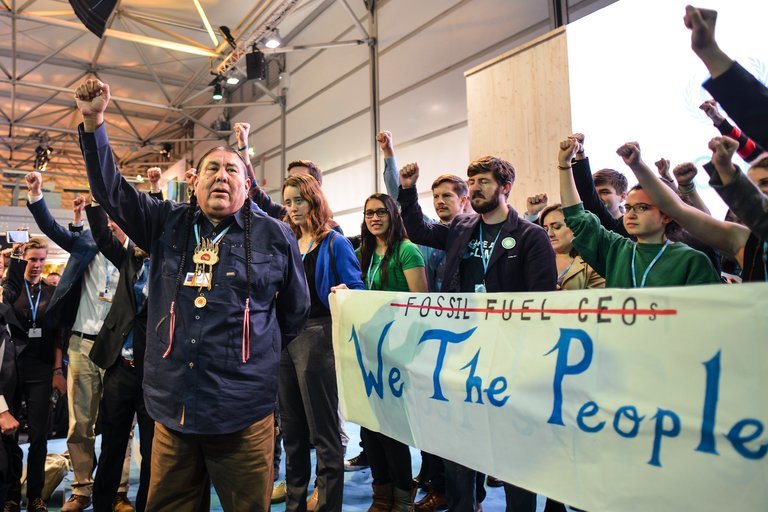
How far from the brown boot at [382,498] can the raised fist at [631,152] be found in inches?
78.5

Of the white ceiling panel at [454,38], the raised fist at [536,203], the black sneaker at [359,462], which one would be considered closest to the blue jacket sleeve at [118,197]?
the black sneaker at [359,462]

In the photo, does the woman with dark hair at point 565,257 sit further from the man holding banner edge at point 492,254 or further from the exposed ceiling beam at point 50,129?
the exposed ceiling beam at point 50,129

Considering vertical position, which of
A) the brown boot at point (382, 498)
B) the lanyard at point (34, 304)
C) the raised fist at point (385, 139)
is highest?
the raised fist at point (385, 139)

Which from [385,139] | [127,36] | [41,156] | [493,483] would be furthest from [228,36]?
[41,156]

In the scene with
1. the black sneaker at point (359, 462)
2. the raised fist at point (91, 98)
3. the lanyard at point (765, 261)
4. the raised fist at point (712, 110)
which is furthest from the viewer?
the black sneaker at point (359, 462)

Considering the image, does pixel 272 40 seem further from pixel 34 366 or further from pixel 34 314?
pixel 34 366

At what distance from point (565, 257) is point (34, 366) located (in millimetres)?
3454

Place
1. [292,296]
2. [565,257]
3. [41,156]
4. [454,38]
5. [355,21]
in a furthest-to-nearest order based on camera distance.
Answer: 1. [41,156]
2. [355,21]
3. [454,38]
4. [565,257]
5. [292,296]

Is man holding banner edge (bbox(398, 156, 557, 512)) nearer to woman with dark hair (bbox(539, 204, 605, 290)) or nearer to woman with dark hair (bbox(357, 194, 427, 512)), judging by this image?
woman with dark hair (bbox(357, 194, 427, 512))

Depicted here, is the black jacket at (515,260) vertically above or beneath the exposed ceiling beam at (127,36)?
beneath

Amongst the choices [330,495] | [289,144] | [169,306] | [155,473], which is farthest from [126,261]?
[289,144]

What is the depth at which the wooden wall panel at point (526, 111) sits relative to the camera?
194 inches

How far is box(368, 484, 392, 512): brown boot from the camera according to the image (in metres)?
2.73

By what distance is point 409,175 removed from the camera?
9.10 ft
